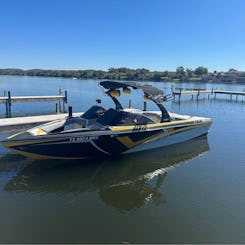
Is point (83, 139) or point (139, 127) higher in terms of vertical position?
point (139, 127)

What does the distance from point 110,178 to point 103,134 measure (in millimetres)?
1606

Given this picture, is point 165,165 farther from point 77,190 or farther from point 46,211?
point 46,211

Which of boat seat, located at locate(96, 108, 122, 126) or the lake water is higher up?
boat seat, located at locate(96, 108, 122, 126)

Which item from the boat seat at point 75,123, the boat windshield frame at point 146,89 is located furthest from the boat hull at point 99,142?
the boat windshield frame at point 146,89

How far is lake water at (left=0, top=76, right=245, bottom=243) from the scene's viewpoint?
6.20 metres

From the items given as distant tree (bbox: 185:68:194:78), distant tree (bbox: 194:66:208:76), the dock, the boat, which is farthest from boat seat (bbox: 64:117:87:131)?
distant tree (bbox: 194:66:208:76)

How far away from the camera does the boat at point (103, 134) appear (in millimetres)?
9281

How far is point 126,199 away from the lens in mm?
7941

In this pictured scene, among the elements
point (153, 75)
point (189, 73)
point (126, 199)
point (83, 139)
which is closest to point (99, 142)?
point (83, 139)

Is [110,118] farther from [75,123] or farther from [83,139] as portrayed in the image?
[83,139]

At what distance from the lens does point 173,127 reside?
40.1 feet

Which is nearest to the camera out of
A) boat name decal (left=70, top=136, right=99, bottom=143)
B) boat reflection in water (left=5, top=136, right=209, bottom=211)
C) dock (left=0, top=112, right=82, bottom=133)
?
boat reflection in water (left=5, top=136, right=209, bottom=211)

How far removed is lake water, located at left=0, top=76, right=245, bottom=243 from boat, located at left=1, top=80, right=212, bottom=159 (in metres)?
0.50

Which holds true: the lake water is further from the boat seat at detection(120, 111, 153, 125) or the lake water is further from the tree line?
the tree line
